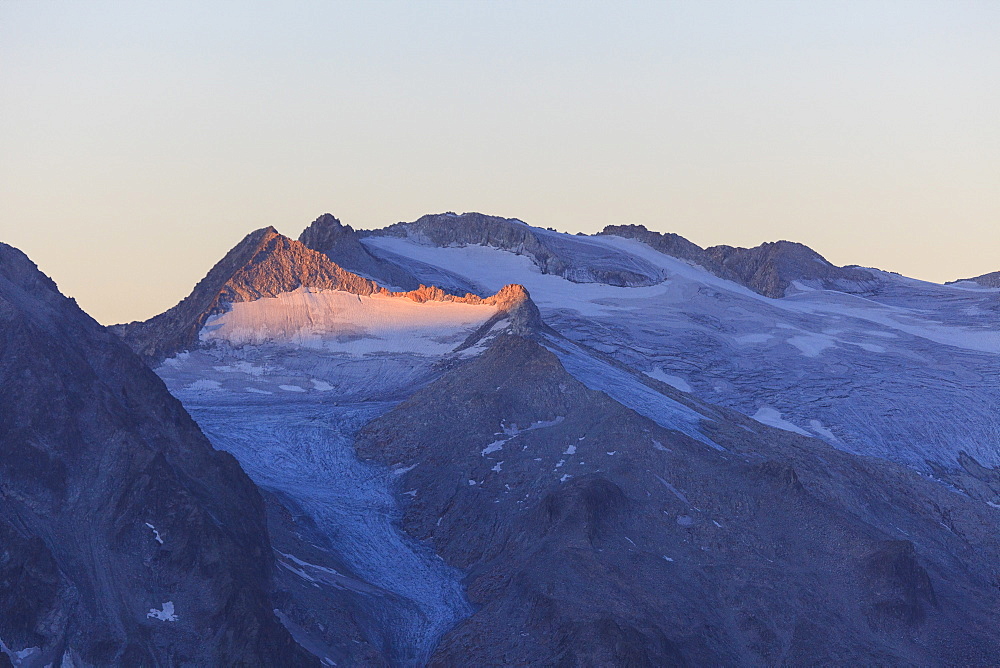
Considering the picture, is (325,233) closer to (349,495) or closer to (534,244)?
(534,244)

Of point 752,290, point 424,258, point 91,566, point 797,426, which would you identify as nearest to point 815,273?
point 752,290

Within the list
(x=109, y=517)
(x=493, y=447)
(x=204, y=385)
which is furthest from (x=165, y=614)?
(x=204, y=385)

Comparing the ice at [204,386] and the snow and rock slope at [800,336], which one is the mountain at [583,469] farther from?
the ice at [204,386]

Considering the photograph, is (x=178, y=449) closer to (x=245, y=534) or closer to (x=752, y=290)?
(x=245, y=534)

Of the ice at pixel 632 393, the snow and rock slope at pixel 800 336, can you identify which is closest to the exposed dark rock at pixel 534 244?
the snow and rock slope at pixel 800 336

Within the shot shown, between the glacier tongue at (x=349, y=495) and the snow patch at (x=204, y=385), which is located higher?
the snow patch at (x=204, y=385)

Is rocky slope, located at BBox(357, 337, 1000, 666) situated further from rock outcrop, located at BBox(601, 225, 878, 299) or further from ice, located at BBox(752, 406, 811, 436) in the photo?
rock outcrop, located at BBox(601, 225, 878, 299)

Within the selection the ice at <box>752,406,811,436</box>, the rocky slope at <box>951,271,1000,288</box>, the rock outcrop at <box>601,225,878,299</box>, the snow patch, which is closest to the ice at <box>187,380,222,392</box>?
the snow patch
